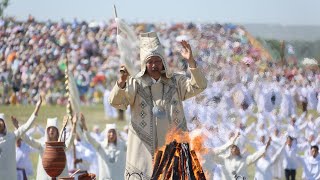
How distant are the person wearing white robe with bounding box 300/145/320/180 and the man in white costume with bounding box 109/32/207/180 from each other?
1163cm

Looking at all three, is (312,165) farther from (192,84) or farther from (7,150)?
(192,84)

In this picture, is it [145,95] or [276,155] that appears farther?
[276,155]

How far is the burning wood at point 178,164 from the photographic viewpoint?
7.82 m

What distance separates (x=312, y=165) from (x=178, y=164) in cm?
1357

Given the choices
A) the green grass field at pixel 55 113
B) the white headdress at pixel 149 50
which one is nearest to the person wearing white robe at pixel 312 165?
the green grass field at pixel 55 113

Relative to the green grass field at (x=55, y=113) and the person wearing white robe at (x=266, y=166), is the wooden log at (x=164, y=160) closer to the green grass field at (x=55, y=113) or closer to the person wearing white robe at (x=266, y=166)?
the person wearing white robe at (x=266, y=166)

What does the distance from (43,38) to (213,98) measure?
61.5ft

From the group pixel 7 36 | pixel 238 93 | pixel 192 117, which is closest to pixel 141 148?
pixel 192 117

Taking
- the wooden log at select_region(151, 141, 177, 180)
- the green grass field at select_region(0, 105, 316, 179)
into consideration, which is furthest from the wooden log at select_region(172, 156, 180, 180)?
the green grass field at select_region(0, 105, 316, 179)

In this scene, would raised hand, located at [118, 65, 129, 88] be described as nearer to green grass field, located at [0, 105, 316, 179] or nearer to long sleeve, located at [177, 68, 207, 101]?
long sleeve, located at [177, 68, 207, 101]

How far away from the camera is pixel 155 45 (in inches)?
376

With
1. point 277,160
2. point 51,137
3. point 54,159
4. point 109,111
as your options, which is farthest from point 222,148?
point 109,111

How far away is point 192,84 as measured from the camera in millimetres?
9492

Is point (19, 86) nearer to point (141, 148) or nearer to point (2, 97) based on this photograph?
point (2, 97)
